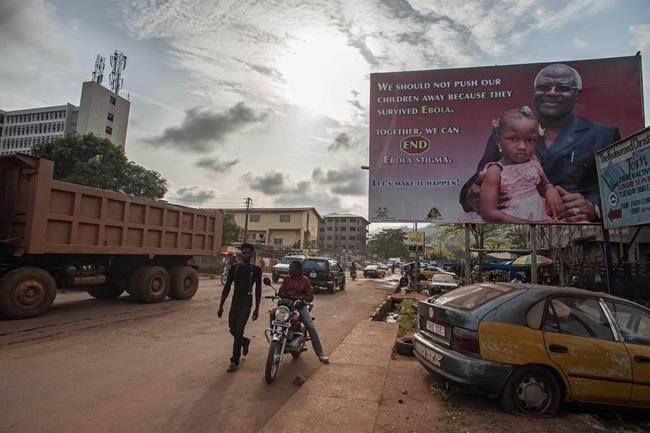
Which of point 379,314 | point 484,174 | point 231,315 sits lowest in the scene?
point 379,314

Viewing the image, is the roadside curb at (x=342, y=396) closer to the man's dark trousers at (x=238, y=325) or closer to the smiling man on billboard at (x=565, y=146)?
the man's dark trousers at (x=238, y=325)

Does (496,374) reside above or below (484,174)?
below

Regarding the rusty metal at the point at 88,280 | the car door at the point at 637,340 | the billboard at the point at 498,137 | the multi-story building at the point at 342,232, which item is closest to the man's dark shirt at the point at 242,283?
the car door at the point at 637,340

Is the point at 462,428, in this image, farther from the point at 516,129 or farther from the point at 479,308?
the point at 516,129

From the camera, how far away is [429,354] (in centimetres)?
464

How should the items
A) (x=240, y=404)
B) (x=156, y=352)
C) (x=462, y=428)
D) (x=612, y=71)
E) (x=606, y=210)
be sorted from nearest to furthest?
(x=462, y=428) → (x=240, y=404) → (x=156, y=352) → (x=606, y=210) → (x=612, y=71)

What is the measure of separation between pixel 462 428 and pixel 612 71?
11.9 meters

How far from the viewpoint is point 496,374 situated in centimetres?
398

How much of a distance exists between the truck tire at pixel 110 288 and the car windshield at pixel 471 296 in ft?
32.3

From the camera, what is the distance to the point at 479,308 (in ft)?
14.2

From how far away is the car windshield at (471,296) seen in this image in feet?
14.8

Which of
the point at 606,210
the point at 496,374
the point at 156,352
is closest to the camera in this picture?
the point at 496,374

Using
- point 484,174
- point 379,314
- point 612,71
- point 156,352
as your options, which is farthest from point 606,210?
point 156,352

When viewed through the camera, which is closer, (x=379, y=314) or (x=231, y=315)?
(x=231, y=315)
